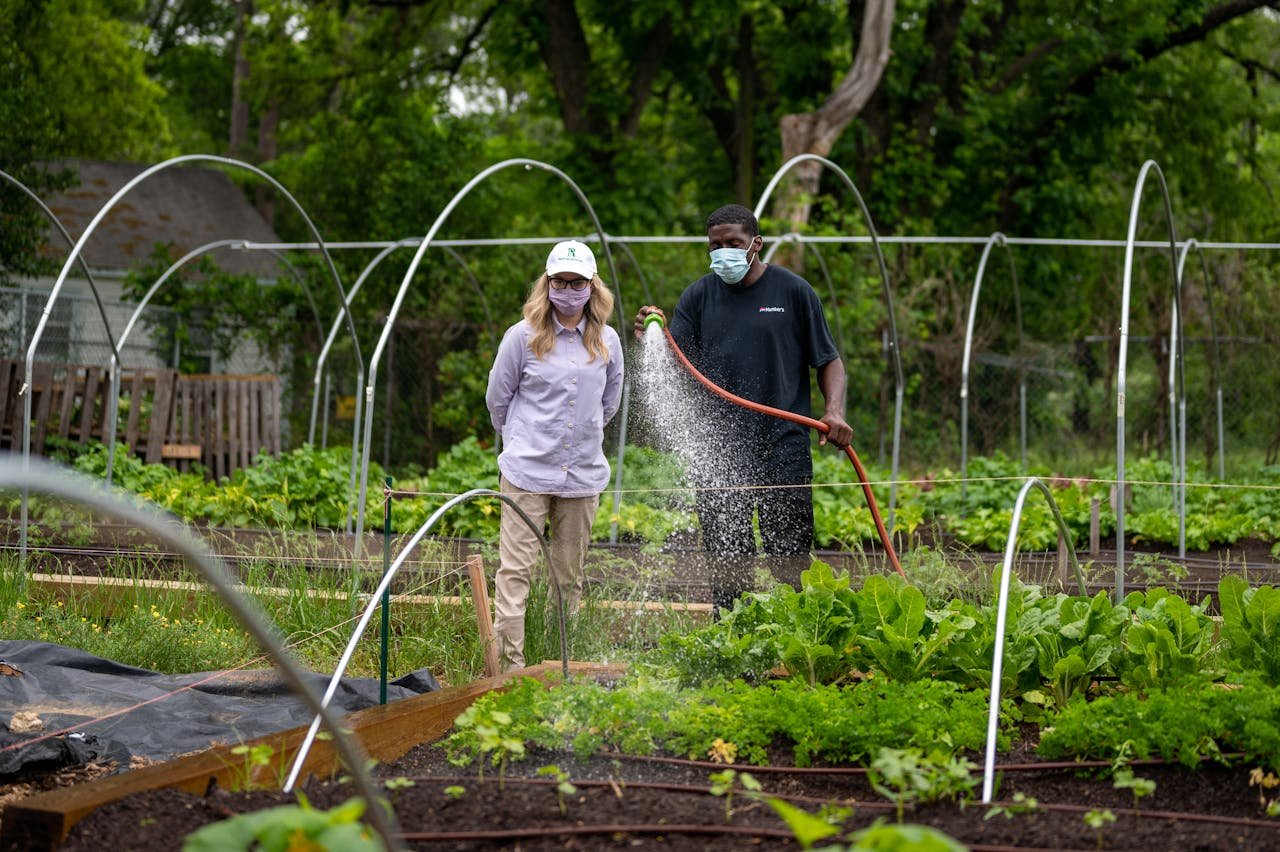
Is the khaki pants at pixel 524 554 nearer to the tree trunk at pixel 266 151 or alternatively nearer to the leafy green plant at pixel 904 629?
the leafy green plant at pixel 904 629

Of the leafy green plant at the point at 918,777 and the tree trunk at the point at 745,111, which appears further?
the tree trunk at the point at 745,111

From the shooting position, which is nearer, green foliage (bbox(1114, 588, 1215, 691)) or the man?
green foliage (bbox(1114, 588, 1215, 691))

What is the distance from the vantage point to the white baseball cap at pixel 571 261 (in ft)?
15.5

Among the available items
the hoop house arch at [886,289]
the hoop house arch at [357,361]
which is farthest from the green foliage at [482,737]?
the hoop house arch at [357,361]

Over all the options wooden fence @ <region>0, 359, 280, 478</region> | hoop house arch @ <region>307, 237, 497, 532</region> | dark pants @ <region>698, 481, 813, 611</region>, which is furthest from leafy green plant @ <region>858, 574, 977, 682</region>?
wooden fence @ <region>0, 359, 280, 478</region>

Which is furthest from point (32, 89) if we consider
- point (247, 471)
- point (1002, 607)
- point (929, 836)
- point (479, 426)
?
point (929, 836)

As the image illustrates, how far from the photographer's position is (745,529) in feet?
16.5

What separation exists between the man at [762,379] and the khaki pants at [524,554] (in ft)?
1.55

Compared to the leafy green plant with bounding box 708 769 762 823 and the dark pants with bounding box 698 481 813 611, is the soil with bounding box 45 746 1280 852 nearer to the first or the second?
the leafy green plant with bounding box 708 769 762 823

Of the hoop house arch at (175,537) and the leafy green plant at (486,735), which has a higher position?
the hoop house arch at (175,537)

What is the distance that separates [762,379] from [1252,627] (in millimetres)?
1835

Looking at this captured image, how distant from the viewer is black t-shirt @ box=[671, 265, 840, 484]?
500 centimetres

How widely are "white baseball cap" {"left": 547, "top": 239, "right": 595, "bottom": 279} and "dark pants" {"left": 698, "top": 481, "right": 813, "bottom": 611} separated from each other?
91 cm

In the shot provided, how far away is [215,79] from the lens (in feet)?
94.1
